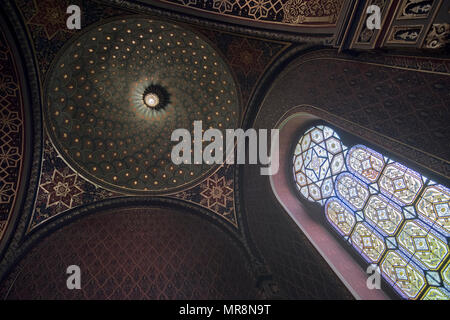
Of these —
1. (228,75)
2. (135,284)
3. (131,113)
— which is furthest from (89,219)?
(228,75)

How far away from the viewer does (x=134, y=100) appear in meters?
7.03

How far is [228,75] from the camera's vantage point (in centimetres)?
643

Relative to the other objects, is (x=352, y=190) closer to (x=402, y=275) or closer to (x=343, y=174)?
(x=343, y=174)

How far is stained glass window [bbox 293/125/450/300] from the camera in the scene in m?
3.02

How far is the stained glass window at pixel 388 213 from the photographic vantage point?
302 centimetres

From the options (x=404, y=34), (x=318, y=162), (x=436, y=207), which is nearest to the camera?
(x=404, y=34)

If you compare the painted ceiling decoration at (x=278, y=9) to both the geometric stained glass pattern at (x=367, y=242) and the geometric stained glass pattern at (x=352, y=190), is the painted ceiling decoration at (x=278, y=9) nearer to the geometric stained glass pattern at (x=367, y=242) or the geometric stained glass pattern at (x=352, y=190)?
the geometric stained glass pattern at (x=352, y=190)

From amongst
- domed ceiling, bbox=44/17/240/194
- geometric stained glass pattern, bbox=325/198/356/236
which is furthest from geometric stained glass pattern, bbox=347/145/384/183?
domed ceiling, bbox=44/17/240/194

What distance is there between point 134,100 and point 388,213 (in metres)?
7.05

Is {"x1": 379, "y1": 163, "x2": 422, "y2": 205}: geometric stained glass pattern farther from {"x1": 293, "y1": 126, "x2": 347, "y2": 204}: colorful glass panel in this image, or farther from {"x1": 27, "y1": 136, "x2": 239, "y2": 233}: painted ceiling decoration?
{"x1": 27, "y1": 136, "x2": 239, "y2": 233}: painted ceiling decoration

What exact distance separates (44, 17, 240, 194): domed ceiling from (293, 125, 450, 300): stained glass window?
3.34 meters

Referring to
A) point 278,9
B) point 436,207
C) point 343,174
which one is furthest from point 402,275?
point 278,9

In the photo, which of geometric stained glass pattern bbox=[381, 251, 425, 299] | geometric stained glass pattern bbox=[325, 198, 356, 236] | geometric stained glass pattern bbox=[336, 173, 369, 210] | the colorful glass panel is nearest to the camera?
geometric stained glass pattern bbox=[381, 251, 425, 299]

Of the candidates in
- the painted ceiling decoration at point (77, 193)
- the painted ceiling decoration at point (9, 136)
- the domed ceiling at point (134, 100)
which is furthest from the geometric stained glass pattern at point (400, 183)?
the painted ceiling decoration at point (9, 136)
